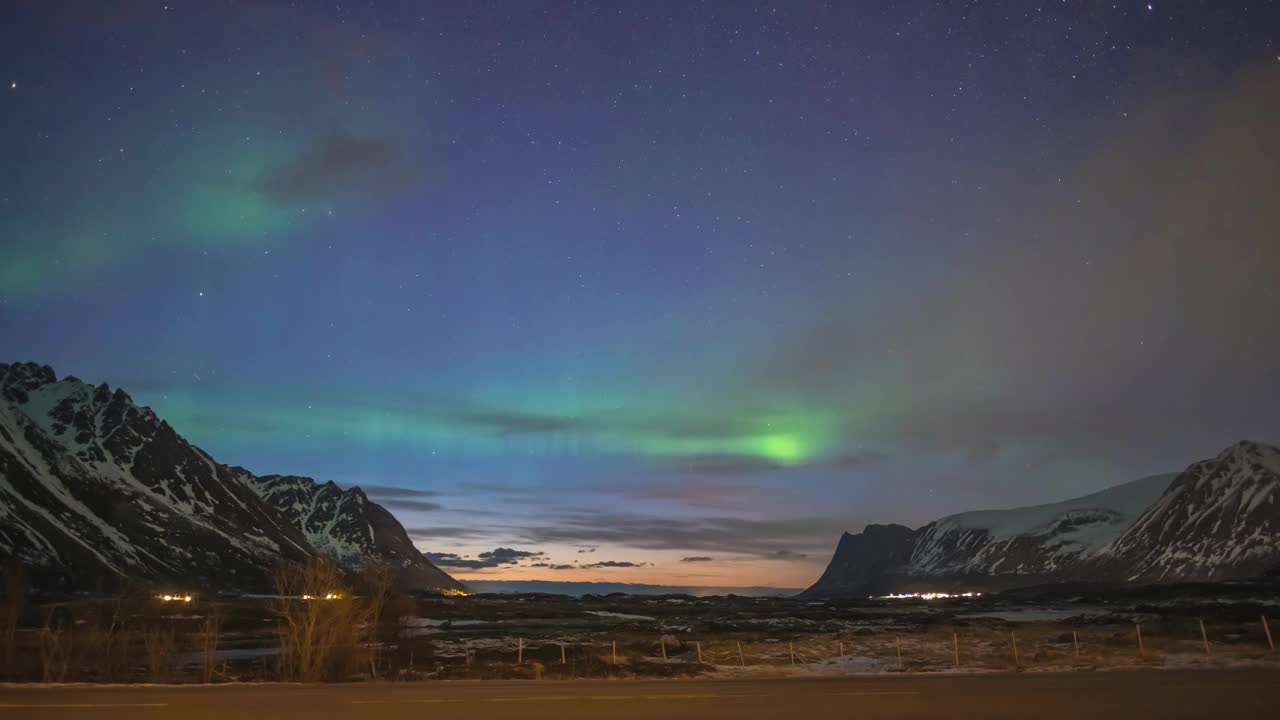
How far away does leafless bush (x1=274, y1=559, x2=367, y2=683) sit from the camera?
114 feet

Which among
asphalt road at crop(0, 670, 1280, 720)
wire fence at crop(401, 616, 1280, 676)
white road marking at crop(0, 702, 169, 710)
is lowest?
wire fence at crop(401, 616, 1280, 676)

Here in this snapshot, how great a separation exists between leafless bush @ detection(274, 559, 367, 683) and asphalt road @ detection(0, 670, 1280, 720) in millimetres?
8037

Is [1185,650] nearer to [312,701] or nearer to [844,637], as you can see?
[844,637]

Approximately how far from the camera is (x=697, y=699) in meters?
22.2

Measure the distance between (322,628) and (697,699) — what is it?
20.0 m

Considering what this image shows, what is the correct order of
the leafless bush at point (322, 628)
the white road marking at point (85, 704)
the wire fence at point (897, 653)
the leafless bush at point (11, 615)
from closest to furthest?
the white road marking at point (85, 704) → the leafless bush at point (322, 628) → the leafless bush at point (11, 615) → the wire fence at point (897, 653)

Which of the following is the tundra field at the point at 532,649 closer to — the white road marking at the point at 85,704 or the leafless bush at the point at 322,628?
the leafless bush at the point at 322,628

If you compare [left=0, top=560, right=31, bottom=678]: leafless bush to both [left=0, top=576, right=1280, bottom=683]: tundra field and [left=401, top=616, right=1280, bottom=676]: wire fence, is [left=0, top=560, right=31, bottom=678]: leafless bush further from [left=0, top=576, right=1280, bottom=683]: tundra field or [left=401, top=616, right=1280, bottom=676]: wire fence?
[left=401, top=616, right=1280, bottom=676]: wire fence

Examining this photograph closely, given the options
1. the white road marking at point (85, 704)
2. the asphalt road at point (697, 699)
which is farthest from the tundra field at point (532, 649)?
the white road marking at point (85, 704)

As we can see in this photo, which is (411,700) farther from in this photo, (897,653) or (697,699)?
(897,653)

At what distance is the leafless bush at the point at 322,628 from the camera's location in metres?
34.6

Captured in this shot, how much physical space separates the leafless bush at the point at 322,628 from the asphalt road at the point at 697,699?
26.4ft

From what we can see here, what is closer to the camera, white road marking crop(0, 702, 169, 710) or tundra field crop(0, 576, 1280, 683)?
white road marking crop(0, 702, 169, 710)

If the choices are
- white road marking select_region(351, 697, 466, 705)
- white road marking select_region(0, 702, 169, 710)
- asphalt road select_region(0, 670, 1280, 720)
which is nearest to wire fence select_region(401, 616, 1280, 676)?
asphalt road select_region(0, 670, 1280, 720)
